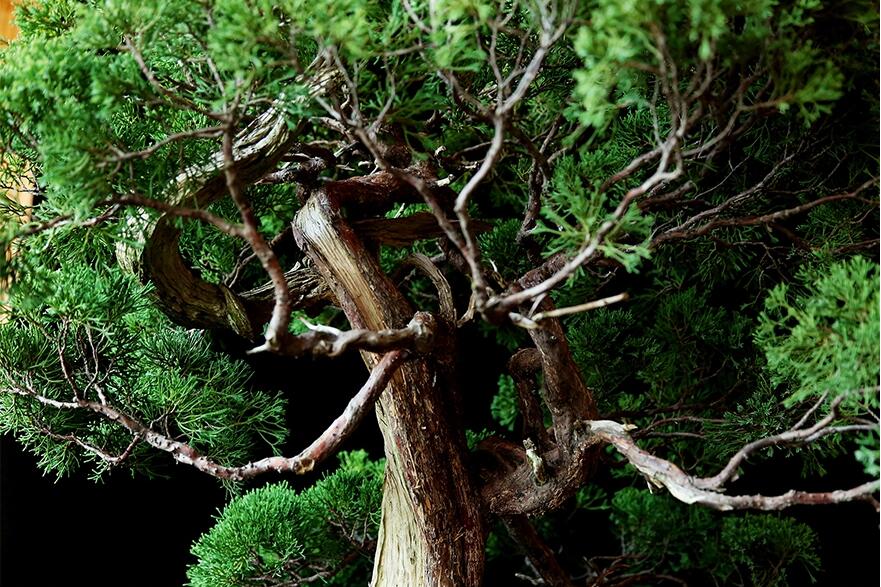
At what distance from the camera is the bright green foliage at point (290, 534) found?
3.99 feet

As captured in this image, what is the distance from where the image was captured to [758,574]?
1.39 metres

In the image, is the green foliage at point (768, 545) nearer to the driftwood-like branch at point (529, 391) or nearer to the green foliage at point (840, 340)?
the driftwood-like branch at point (529, 391)

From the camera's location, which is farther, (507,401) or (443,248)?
(507,401)

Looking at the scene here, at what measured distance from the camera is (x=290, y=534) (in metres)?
1.24

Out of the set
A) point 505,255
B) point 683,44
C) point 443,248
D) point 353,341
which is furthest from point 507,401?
point 683,44

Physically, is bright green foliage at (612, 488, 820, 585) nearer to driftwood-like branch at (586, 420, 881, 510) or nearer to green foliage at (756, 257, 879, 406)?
driftwood-like branch at (586, 420, 881, 510)

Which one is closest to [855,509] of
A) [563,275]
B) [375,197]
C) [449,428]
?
[449,428]

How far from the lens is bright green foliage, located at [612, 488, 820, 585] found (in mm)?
1354

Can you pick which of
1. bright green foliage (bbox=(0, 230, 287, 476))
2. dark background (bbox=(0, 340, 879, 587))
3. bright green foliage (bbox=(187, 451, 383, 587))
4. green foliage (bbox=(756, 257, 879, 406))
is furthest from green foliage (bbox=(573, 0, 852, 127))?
dark background (bbox=(0, 340, 879, 587))

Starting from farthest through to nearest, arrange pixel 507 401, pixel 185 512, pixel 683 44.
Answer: pixel 185 512 < pixel 507 401 < pixel 683 44

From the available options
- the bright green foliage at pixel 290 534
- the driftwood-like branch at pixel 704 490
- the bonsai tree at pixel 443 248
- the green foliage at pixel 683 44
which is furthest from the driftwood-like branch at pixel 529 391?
the green foliage at pixel 683 44

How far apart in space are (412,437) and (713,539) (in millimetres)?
688

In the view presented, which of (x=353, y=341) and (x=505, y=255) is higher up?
(x=505, y=255)

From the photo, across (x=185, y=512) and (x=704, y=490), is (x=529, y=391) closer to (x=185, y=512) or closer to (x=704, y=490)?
(x=704, y=490)
